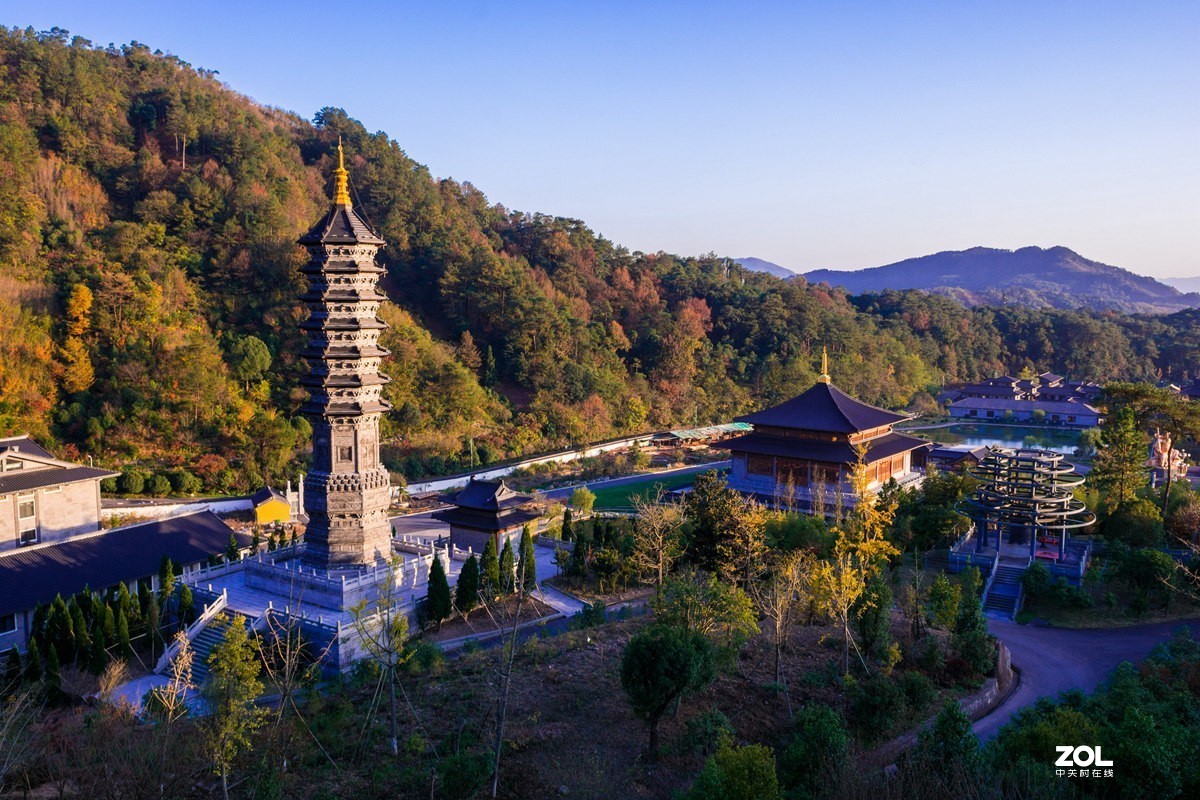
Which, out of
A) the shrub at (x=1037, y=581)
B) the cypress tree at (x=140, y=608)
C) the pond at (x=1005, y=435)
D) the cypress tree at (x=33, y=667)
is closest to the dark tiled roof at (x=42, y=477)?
the cypress tree at (x=140, y=608)

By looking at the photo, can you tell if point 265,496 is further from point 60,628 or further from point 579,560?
point 579,560

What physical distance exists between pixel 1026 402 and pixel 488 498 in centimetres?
5636

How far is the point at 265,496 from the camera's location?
30.7 metres

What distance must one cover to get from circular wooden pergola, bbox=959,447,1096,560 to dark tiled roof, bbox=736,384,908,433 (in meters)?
6.63

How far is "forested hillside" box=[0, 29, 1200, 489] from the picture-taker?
3466 cm

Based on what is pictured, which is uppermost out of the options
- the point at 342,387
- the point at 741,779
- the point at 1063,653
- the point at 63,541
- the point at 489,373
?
the point at 342,387

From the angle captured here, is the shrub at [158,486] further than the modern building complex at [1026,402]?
No

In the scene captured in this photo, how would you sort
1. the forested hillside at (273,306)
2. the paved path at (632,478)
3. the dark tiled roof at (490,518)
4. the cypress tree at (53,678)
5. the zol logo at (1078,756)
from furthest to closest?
the paved path at (632,478) < the forested hillside at (273,306) < the dark tiled roof at (490,518) < the cypress tree at (53,678) < the zol logo at (1078,756)

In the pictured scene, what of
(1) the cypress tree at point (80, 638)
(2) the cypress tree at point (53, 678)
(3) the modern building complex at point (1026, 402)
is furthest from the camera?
(3) the modern building complex at point (1026, 402)

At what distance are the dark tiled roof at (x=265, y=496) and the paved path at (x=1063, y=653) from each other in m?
24.1

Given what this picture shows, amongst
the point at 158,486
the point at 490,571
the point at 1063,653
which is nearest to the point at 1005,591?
the point at 1063,653

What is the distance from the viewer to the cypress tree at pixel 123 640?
16.9m

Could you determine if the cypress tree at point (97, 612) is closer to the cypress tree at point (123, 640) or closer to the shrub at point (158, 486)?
the cypress tree at point (123, 640)

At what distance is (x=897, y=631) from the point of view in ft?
56.5
